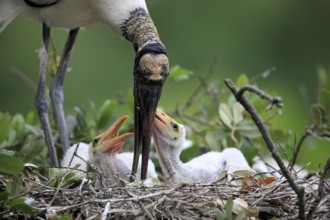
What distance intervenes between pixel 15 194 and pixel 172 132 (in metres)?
1.42

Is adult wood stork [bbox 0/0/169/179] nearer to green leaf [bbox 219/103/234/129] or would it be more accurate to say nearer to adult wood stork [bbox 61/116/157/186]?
adult wood stork [bbox 61/116/157/186]

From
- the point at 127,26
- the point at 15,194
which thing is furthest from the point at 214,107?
the point at 15,194

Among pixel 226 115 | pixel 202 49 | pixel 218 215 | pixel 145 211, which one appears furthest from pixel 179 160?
pixel 202 49

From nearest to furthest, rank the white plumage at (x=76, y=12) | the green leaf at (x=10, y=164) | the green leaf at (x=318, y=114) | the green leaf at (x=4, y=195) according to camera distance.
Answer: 1. the green leaf at (x=10, y=164)
2. the green leaf at (x=4, y=195)
3. the green leaf at (x=318, y=114)
4. the white plumage at (x=76, y=12)

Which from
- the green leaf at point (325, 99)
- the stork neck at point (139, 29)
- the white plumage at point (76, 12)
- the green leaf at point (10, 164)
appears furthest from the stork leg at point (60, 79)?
the green leaf at point (10, 164)

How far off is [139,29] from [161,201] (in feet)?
5.54

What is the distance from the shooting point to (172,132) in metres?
6.34

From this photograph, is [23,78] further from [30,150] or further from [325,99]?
[325,99]

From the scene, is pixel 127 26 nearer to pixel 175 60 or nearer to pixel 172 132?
pixel 172 132

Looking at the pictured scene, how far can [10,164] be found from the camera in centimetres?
495

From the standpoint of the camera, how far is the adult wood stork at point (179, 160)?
6184 mm

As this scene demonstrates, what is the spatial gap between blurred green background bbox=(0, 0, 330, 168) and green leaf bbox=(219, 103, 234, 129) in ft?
13.1

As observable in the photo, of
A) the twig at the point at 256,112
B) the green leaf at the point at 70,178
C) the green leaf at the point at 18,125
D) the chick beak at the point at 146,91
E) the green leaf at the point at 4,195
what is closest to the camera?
the twig at the point at 256,112

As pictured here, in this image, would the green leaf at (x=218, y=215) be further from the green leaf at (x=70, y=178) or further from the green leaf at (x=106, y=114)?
the green leaf at (x=106, y=114)
